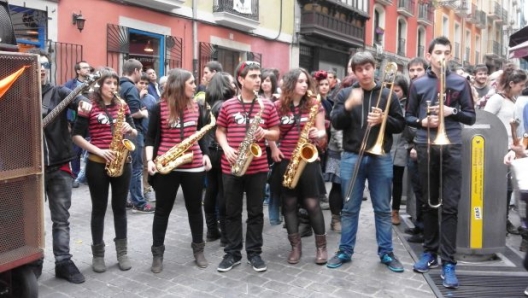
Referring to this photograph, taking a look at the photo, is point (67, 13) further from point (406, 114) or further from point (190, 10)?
point (406, 114)

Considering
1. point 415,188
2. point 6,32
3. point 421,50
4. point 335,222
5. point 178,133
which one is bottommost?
point 335,222

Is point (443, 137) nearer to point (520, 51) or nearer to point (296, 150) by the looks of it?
point (296, 150)

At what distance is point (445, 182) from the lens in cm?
A: 446

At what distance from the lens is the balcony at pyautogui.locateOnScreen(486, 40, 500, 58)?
41.1 metres

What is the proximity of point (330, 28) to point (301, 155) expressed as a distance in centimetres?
1664

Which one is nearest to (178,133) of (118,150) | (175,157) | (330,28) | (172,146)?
(172,146)

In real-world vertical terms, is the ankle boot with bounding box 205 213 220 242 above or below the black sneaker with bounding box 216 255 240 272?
above

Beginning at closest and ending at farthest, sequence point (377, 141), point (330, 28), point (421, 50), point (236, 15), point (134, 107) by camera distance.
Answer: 1. point (377, 141)
2. point (134, 107)
3. point (236, 15)
4. point (330, 28)
5. point (421, 50)

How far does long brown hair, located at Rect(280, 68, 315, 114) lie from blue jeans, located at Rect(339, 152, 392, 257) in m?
0.65

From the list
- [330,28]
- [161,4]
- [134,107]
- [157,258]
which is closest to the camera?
[157,258]

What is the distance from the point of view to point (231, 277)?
15.0 ft

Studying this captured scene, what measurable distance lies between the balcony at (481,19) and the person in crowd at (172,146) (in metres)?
37.0

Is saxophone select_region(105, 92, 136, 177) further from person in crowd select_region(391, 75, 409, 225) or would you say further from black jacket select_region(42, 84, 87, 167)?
person in crowd select_region(391, 75, 409, 225)

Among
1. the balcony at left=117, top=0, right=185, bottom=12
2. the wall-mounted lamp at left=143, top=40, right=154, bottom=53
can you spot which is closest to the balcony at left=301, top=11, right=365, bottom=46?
the balcony at left=117, top=0, right=185, bottom=12
